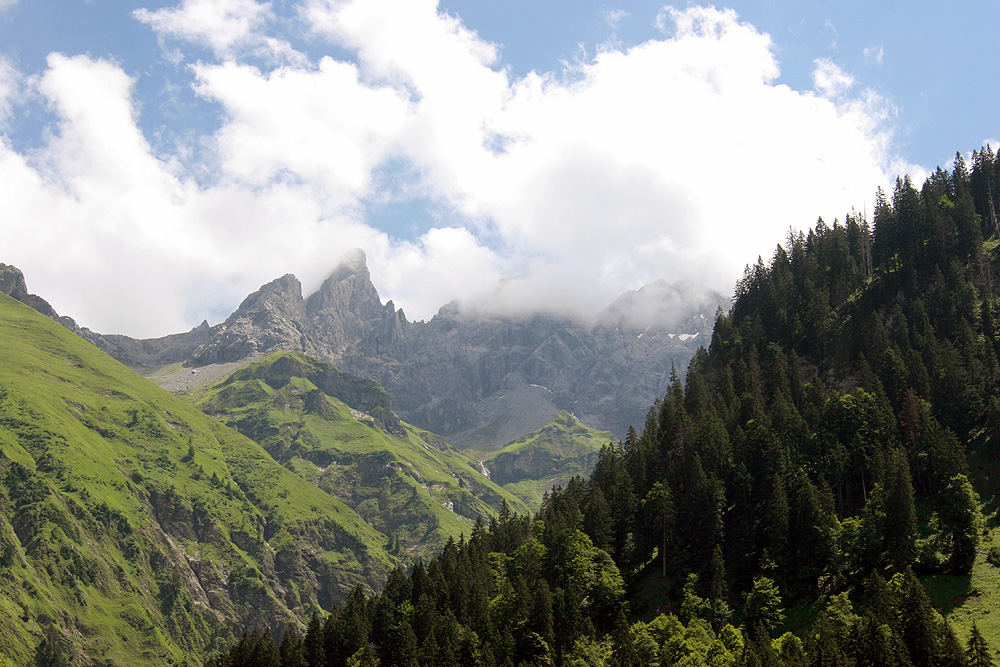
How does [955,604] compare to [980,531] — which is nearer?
[955,604]

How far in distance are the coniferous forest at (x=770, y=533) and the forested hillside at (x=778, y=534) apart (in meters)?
0.38

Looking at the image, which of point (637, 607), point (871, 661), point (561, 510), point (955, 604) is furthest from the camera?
point (561, 510)

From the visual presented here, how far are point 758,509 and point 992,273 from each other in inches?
3609

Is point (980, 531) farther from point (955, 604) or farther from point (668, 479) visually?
point (668, 479)

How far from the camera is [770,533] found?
129 m

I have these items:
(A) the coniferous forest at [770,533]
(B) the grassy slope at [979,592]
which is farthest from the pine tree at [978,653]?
(B) the grassy slope at [979,592]

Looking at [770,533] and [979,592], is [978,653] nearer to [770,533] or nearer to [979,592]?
[979,592]

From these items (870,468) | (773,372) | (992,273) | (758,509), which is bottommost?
(758,509)

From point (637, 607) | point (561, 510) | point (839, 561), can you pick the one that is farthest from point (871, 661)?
point (561, 510)

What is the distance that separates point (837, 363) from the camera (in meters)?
180

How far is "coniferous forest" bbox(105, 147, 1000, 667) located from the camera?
108m

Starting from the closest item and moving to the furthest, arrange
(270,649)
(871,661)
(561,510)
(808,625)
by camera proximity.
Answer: (871,661)
(808,625)
(270,649)
(561,510)

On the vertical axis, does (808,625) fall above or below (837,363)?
below

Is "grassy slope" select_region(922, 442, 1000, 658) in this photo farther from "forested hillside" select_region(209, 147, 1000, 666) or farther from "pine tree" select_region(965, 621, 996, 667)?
"pine tree" select_region(965, 621, 996, 667)
